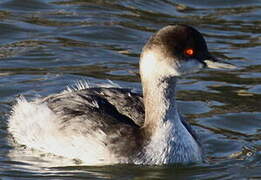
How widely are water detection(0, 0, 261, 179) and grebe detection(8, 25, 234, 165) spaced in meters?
0.17

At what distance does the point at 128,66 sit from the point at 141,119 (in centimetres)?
367

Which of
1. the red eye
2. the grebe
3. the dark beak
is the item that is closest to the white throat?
the grebe

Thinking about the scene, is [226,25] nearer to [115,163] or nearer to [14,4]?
[14,4]

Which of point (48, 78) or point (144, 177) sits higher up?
point (48, 78)

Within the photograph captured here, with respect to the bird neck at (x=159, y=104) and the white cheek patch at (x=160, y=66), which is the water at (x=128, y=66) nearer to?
the bird neck at (x=159, y=104)

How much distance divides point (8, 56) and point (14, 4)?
2809 millimetres

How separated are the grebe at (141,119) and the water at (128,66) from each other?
166 millimetres

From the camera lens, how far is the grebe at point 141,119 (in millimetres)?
10211

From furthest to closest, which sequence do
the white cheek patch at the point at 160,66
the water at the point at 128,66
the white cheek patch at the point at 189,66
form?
the water at the point at 128,66 < the white cheek patch at the point at 189,66 < the white cheek patch at the point at 160,66

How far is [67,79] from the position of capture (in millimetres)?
13938

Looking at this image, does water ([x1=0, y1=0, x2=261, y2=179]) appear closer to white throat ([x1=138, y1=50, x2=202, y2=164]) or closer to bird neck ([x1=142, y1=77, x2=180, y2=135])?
white throat ([x1=138, y1=50, x2=202, y2=164])

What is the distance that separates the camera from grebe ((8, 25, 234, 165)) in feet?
33.5

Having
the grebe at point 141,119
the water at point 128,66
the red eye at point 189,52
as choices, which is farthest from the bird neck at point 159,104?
the water at point 128,66

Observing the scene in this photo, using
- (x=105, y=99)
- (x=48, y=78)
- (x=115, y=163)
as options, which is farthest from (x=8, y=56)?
(x=115, y=163)
